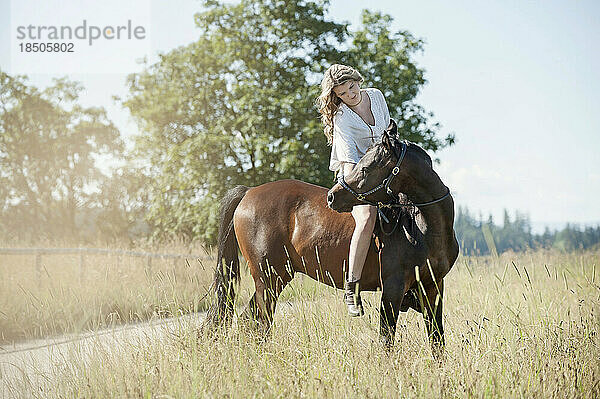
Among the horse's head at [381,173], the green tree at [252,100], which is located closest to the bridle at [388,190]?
the horse's head at [381,173]

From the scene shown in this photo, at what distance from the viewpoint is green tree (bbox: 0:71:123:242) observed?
2523 centimetres

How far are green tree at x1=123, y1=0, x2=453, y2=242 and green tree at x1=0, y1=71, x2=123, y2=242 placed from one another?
1066cm

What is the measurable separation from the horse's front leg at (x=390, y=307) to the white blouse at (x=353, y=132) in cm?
93

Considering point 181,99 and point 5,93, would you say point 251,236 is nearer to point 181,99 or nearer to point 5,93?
point 181,99

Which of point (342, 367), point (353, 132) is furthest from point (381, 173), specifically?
point (342, 367)

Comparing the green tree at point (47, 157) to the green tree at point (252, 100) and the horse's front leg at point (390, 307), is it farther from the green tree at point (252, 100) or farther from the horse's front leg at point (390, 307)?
the horse's front leg at point (390, 307)

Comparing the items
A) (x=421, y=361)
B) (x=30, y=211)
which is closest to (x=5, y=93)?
(x=30, y=211)

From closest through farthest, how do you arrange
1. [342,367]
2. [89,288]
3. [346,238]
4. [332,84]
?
[342,367], [332,84], [346,238], [89,288]

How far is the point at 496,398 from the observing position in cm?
311

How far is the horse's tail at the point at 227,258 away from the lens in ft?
15.9

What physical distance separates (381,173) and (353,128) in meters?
0.55

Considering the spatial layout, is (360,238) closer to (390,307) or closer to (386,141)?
(390,307)

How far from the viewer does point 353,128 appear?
410 centimetres

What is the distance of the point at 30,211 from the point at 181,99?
14.6 metres
